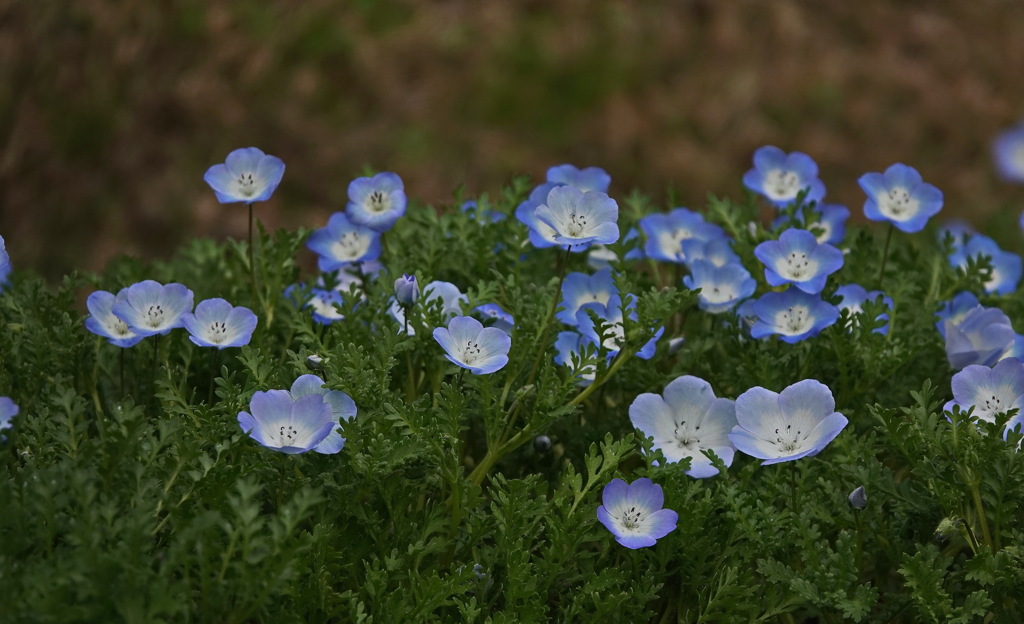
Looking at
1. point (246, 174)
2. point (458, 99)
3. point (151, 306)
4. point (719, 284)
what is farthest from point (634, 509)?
point (458, 99)

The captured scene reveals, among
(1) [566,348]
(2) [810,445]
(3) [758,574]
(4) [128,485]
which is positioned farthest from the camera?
(1) [566,348]

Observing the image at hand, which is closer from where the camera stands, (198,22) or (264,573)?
(264,573)

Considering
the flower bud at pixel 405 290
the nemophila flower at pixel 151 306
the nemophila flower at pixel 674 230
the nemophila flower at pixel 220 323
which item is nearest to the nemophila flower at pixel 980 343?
the nemophila flower at pixel 674 230

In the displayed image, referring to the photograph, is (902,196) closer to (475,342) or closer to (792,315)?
(792,315)

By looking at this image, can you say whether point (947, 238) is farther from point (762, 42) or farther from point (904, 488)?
point (762, 42)

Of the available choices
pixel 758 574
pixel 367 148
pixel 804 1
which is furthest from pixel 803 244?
pixel 804 1

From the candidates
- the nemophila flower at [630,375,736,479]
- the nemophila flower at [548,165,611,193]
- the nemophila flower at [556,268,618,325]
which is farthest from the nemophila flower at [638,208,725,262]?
the nemophila flower at [630,375,736,479]

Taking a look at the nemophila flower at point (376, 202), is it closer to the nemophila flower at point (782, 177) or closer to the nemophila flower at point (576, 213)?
the nemophila flower at point (576, 213)
